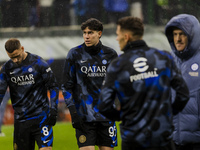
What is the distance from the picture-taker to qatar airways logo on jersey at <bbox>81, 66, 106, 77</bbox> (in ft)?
19.9

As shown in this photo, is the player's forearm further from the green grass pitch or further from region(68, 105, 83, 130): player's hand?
the green grass pitch

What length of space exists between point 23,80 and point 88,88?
89cm

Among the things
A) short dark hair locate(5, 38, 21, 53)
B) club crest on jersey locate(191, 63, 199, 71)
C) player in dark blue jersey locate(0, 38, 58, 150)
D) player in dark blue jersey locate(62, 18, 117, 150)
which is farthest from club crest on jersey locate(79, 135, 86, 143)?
club crest on jersey locate(191, 63, 199, 71)

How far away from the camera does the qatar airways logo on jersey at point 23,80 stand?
6.25 metres

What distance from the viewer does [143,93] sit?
12.6 ft

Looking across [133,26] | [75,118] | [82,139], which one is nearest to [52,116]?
[75,118]

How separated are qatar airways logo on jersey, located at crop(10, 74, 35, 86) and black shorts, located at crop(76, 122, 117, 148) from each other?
2.96 feet

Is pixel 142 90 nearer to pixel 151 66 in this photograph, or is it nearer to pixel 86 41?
pixel 151 66

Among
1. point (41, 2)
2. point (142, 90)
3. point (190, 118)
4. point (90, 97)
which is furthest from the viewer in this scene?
point (41, 2)

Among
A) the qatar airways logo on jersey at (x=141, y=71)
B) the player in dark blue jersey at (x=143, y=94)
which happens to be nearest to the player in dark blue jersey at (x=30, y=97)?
the player in dark blue jersey at (x=143, y=94)

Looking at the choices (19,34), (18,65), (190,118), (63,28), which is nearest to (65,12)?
(63,28)

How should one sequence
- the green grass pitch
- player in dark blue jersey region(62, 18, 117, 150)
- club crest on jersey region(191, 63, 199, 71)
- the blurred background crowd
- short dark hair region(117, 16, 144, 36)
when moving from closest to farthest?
short dark hair region(117, 16, 144, 36), club crest on jersey region(191, 63, 199, 71), player in dark blue jersey region(62, 18, 117, 150), the green grass pitch, the blurred background crowd

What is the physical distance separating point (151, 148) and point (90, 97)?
223cm

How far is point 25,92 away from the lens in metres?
6.23
